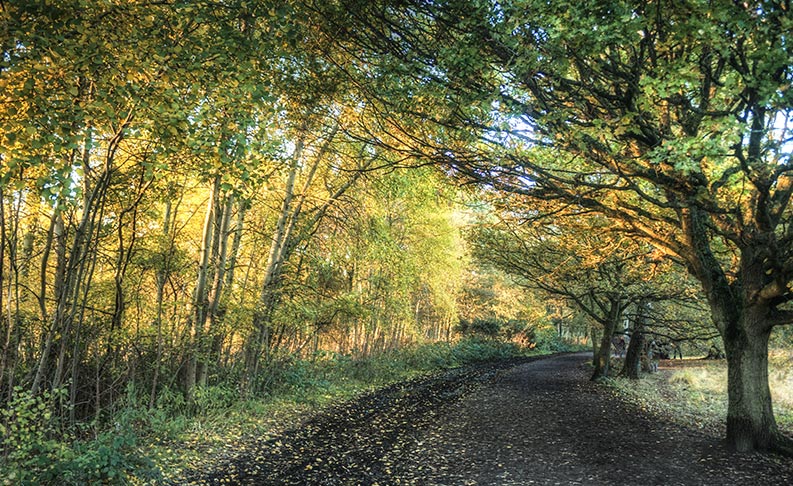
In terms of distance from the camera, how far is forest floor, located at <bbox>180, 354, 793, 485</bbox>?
5.57 metres

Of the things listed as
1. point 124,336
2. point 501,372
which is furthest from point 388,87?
point 501,372

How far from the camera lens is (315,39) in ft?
18.8

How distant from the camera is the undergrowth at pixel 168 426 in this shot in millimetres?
4176

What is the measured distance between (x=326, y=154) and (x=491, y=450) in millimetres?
7084

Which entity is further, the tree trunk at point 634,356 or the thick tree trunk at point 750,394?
the tree trunk at point 634,356

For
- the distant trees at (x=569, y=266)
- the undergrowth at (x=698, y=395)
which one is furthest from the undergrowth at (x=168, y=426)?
the undergrowth at (x=698, y=395)

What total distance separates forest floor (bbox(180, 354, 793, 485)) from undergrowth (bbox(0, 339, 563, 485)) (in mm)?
588

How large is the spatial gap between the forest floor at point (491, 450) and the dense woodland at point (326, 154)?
1.28m

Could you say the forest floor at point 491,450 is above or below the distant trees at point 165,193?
below

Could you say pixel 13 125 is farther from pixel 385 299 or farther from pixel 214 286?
pixel 385 299

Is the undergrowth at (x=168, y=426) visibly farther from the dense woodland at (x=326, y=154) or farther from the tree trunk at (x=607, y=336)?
the tree trunk at (x=607, y=336)

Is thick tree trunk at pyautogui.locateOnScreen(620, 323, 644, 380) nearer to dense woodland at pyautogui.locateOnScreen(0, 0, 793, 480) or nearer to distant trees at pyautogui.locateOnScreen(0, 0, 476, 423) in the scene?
dense woodland at pyautogui.locateOnScreen(0, 0, 793, 480)

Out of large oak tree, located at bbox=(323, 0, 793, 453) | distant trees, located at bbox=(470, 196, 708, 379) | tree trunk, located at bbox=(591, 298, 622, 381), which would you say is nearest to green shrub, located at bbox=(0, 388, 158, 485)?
large oak tree, located at bbox=(323, 0, 793, 453)

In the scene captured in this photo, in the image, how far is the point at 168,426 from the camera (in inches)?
261
